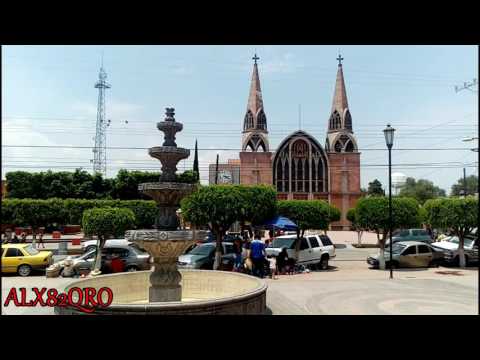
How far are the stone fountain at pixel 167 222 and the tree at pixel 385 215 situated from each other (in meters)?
12.0

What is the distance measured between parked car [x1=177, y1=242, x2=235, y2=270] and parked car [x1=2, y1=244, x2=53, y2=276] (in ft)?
21.1

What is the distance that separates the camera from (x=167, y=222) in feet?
28.1

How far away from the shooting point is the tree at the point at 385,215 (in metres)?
17.7

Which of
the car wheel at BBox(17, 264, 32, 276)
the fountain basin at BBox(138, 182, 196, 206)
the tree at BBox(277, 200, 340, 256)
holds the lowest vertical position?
the car wheel at BBox(17, 264, 32, 276)

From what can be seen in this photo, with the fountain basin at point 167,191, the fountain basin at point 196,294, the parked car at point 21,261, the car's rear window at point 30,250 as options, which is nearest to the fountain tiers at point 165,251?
the fountain basin at point 196,294

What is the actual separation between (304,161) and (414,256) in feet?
136

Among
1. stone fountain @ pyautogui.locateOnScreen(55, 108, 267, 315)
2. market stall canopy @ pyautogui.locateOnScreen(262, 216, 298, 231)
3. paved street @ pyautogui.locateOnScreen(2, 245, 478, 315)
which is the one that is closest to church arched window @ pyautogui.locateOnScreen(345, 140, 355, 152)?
market stall canopy @ pyautogui.locateOnScreen(262, 216, 298, 231)

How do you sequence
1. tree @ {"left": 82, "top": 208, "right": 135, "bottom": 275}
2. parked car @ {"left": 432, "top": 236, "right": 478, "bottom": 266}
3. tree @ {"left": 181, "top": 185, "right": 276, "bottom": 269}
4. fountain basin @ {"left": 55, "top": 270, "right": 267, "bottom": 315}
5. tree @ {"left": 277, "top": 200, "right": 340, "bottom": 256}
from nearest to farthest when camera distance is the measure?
fountain basin @ {"left": 55, "top": 270, "right": 267, "bottom": 315} → tree @ {"left": 181, "top": 185, "right": 276, "bottom": 269} → tree @ {"left": 82, "top": 208, "right": 135, "bottom": 275} → parked car @ {"left": 432, "top": 236, "right": 478, "bottom": 266} → tree @ {"left": 277, "top": 200, "right": 340, "bottom": 256}

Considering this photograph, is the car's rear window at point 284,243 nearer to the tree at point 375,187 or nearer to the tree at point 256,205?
the tree at point 256,205

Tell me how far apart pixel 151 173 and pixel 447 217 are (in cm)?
3335

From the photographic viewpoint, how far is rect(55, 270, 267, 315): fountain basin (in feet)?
21.1

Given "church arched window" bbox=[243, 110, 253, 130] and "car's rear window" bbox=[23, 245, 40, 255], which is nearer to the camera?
"car's rear window" bbox=[23, 245, 40, 255]

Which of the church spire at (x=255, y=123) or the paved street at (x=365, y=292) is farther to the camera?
the church spire at (x=255, y=123)

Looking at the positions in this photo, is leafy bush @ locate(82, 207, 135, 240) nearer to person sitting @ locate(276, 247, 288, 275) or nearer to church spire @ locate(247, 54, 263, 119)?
person sitting @ locate(276, 247, 288, 275)
